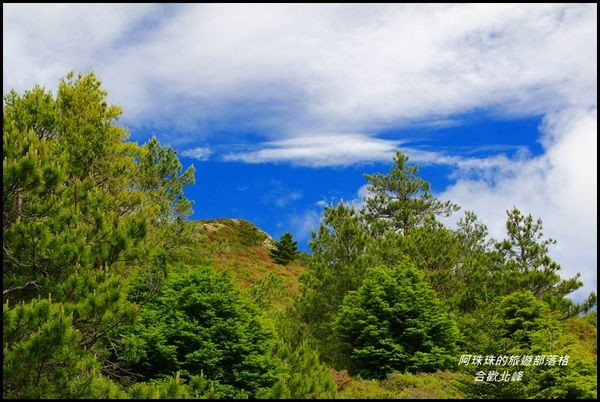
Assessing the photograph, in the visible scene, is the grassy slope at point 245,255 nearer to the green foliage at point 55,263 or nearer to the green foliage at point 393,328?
the green foliage at point 393,328

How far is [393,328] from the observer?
18.0m

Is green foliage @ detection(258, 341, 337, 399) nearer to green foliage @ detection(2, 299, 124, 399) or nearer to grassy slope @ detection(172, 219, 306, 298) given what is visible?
green foliage @ detection(2, 299, 124, 399)

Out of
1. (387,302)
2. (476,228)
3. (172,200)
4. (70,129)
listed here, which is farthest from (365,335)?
(476,228)

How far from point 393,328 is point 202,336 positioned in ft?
25.7

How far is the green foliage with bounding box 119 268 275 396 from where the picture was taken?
517 inches

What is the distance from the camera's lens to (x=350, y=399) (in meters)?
12.8

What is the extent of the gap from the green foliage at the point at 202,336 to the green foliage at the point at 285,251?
39073 millimetres

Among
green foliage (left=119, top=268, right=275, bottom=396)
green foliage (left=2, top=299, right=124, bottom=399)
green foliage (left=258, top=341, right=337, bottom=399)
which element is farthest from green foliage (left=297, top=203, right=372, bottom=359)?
green foliage (left=2, top=299, right=124, bottom=399)

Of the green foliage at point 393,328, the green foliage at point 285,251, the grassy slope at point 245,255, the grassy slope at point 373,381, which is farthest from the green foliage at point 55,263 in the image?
the green foliage at point 285,251

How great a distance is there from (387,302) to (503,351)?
5.07m

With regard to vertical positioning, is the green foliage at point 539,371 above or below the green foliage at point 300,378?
above

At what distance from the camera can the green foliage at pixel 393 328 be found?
17.1 metres

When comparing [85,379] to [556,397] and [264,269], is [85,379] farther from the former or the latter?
[264,269]

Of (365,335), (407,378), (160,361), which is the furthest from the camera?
(365,335)
